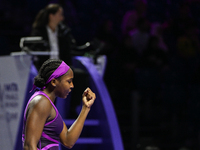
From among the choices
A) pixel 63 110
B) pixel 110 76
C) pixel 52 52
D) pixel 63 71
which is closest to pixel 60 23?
pixel 52 52

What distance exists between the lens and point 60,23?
5.11 m

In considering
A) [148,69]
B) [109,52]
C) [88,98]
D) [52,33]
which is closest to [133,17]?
[109,52]

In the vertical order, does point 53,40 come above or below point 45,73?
below

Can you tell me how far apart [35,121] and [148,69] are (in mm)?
5629

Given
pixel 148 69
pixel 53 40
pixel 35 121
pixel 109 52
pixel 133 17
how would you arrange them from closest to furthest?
pixel 35 121 → pixel 53 40 → pixel 148 69 → pixel 109 52 → pixel 133 17

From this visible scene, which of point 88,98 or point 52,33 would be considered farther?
point 52,33

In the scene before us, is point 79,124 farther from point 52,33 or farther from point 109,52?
point 109,52

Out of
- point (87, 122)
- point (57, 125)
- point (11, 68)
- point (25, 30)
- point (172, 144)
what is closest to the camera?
point (57, 125)

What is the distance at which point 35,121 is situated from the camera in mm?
1944

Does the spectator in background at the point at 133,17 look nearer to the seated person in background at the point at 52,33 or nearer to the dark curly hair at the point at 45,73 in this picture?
the seated person in background at the point at 52,33

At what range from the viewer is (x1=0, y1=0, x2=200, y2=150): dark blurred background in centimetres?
707

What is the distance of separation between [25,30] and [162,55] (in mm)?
2900

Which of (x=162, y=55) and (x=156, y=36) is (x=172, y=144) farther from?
(x=156, y=36)

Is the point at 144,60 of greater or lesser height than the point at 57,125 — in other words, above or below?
below
